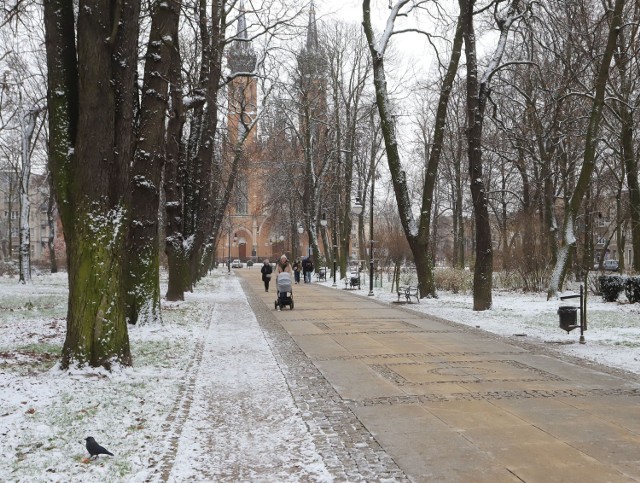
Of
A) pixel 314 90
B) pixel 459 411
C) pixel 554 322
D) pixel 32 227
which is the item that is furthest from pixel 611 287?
pixel 32 227

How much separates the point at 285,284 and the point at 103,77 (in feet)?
37.3

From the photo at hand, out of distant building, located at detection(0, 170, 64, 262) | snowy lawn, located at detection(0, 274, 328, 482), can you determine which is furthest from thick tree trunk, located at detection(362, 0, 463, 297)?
distant building, located at detection(0, 170, 64, 262)

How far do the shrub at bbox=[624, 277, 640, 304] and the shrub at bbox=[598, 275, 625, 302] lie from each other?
34cm

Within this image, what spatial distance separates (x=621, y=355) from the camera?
9945 mm

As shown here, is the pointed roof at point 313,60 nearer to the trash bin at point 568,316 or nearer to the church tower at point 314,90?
the church tower at point 314,90

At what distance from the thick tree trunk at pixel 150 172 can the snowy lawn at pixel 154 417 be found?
5.98ft

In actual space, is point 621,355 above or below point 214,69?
below

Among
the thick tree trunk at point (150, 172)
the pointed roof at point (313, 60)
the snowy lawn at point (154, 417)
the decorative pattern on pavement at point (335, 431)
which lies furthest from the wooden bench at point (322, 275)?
the decorative pattern on pavement at point (335, 431)

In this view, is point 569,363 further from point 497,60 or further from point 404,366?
point 497,60

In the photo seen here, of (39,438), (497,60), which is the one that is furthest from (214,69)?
(39,438)

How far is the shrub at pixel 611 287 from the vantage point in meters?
19.2

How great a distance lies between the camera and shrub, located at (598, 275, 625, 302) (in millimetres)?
19250

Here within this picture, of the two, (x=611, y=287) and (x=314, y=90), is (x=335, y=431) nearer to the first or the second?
(x=611, y=287)

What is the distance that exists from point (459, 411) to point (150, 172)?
8065 mm
